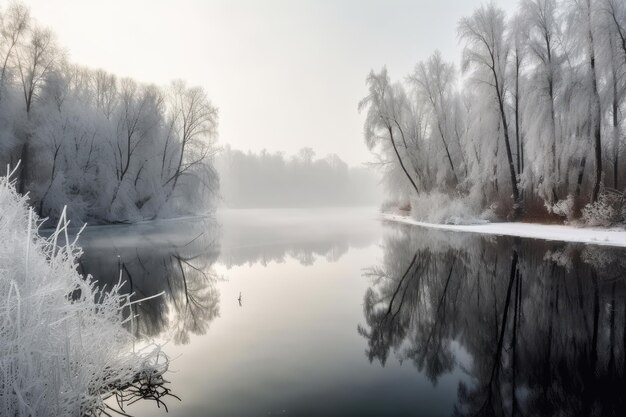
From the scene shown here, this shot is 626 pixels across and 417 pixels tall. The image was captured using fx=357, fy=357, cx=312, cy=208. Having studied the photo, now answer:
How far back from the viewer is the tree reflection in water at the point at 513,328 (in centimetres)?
324

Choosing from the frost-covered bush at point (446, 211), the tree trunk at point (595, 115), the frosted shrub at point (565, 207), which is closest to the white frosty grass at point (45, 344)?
the frosted shrub at point (565, 207)

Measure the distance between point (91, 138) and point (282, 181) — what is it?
230 feet

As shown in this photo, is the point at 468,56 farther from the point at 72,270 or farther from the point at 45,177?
the point at 45,177

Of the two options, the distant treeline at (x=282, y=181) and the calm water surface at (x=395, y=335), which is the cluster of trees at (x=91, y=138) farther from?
the distant treeline at (x=282, y=181)

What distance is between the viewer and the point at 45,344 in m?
2.85

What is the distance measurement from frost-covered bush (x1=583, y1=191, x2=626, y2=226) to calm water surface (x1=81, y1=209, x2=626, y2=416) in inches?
205

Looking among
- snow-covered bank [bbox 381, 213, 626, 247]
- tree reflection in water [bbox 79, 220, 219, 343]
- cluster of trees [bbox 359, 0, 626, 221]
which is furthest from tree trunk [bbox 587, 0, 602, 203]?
tree reflection in water [bbox 79, 220, 219, 343]

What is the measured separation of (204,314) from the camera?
6109 mm

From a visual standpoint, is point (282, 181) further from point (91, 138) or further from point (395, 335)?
point (395, 335)

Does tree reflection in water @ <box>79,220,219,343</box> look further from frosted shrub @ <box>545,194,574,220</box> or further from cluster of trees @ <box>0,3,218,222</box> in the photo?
frosted shrub @ <box>545,194,574,220</box>

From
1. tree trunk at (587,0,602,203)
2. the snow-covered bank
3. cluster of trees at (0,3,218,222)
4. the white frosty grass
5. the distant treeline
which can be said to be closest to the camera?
the white frosty grass

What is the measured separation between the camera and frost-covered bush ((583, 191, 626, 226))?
13.8 metres

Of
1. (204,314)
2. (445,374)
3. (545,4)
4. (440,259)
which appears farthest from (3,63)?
(545,4)

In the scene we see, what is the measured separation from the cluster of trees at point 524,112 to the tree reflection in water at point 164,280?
15.9 metres
